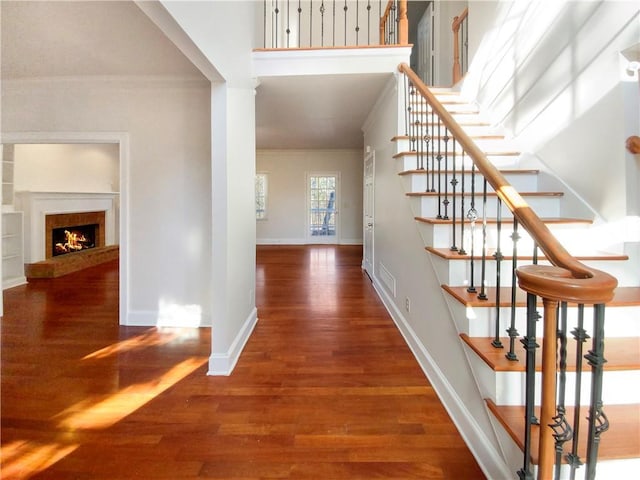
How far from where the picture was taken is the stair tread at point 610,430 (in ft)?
4.04

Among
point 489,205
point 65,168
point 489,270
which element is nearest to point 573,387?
point 489,270

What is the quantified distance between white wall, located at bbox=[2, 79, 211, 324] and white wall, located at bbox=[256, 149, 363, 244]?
6.00 meters

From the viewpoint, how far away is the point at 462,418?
5.94 feet

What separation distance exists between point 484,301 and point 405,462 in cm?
89

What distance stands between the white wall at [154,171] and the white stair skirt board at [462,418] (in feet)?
6.90

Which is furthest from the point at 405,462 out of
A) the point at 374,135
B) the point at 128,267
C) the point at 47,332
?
the point at 374,135

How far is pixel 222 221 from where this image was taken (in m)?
2.46

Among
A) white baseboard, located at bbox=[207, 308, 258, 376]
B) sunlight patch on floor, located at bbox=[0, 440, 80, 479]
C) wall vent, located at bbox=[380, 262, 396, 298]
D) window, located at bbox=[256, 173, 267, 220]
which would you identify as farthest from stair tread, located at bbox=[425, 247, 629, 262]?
window, located at bbox=[256, 173, 267, 220]

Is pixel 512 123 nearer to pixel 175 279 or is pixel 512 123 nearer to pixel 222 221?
pixel 222 221

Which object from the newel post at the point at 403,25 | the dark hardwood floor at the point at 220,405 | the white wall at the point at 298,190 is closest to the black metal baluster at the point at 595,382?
the dark hardwood floor at the point at 220,405

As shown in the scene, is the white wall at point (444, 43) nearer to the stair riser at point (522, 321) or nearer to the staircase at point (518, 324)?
the staircase at point (518, 324)

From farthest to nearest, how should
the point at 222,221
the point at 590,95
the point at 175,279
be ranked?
the point at 175,279 < the point at 222,221 < the point at 590,95

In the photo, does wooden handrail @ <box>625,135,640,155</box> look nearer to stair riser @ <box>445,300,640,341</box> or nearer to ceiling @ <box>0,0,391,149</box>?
stair riser @ <box>445,300,640,341</box>

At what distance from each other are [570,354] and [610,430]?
32cm
